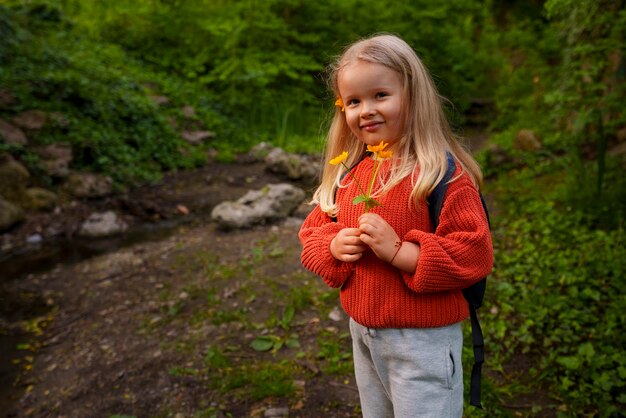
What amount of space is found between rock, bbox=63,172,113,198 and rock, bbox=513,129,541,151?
5768 millimetres

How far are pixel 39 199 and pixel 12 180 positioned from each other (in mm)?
392

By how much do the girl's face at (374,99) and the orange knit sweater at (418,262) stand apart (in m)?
0.12

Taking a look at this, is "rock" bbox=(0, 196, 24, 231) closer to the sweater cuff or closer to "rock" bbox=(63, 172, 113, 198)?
"rock" bbox=(63, 172, 113, 198)

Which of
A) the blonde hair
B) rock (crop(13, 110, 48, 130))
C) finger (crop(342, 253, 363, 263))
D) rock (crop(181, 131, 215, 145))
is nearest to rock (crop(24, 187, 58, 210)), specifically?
rock (crop(13, 110, 48, 130))

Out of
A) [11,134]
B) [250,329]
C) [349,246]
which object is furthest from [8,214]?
[349,246]

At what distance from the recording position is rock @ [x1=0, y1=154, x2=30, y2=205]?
5801 mm

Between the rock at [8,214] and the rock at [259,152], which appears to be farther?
the rock at [259,152]

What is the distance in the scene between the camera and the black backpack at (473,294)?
1372mm

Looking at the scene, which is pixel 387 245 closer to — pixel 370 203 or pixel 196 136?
pixel 370 203

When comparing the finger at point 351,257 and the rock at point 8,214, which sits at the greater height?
the finger at point 351,257

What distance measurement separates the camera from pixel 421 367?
141 cm

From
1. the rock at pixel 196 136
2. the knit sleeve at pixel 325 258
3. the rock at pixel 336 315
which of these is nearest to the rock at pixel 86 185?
the rock at pixel 196 136

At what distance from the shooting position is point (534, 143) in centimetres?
630

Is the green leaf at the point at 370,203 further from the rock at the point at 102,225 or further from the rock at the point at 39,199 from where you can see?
the rock at the point at 39,199
